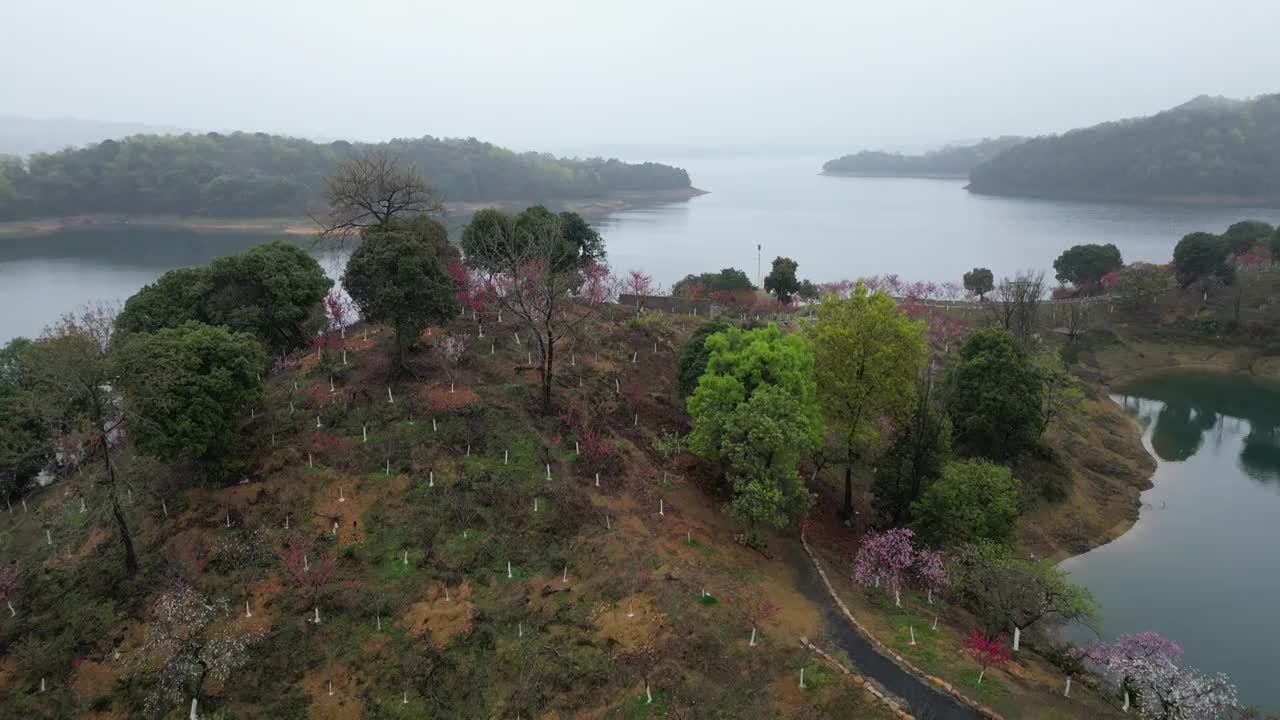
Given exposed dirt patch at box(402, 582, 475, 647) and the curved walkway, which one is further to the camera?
exposed dirt patch at box(402, 582, 475, 647)

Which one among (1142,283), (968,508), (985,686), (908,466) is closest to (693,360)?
(908,466)

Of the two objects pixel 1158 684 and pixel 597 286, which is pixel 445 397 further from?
pixel 1158 684

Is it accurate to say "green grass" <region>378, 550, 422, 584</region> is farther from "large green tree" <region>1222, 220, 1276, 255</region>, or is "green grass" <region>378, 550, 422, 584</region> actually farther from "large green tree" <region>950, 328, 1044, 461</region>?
"large green tree" <region>1222, 220, 1276, 255</region>

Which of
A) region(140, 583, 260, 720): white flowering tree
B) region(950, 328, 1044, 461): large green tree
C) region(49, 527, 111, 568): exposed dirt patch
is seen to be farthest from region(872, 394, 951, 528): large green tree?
region(49, 527, 111, 568): exposed dirt patch

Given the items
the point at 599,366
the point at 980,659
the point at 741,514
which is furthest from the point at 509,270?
the point at 980,659

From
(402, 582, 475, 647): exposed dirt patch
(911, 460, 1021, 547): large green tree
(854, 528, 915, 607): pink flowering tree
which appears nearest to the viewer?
(402, 582, 475, 647): exposed dirt patch

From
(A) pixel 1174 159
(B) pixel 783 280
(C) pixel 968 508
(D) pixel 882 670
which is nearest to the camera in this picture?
(D) pixel 882 670

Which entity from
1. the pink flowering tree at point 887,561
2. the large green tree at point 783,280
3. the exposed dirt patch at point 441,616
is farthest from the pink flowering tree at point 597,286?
the exposed dirt patch at point 441,616
